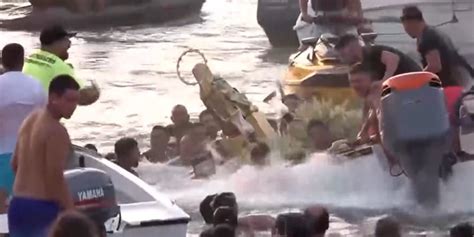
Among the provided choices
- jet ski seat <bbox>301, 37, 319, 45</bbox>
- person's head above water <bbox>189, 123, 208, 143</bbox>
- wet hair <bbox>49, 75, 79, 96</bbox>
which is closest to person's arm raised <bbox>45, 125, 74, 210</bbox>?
wet hair <bbox>49, 75, 79, 96</bbox>

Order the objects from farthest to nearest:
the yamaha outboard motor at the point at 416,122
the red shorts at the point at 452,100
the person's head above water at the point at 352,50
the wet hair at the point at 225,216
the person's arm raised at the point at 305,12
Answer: the person's arm raised at the point at 305,12, the person's head above water at the point at 352,50, the red shorts at the point at 452,100, the yamaha outboard motor at the point at 416,122, the wet hair at the point at 225,216

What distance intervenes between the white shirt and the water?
6.72 feet

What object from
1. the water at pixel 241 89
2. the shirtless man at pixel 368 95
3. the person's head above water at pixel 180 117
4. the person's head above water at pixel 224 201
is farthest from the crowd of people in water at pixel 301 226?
the person's head above water at pixel 180 117

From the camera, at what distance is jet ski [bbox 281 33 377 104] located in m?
12.4

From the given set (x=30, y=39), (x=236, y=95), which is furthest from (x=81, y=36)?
(x=236, y=95)

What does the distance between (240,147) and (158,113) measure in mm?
6275

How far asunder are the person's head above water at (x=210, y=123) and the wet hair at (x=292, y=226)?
4.72 m

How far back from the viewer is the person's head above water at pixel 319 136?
33.8 feet

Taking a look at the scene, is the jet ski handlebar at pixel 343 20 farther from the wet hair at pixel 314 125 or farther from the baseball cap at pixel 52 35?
the baseball cap at pixel 52 35

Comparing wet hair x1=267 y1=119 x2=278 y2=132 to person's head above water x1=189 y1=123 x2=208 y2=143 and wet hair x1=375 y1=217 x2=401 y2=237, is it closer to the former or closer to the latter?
person's head above water x1=189 y1=123 x2=208 y2=143

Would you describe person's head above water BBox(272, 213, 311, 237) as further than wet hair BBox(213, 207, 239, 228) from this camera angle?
No

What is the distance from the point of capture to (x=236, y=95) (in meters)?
11.2

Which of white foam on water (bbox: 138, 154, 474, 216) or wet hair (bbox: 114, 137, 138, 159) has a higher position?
wet hair (bbox: 114, 137, 138, 159)

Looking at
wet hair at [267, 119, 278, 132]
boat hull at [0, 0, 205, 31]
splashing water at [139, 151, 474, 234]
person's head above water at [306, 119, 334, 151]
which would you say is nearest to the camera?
splashing water at [139, 151, 474, 234]
